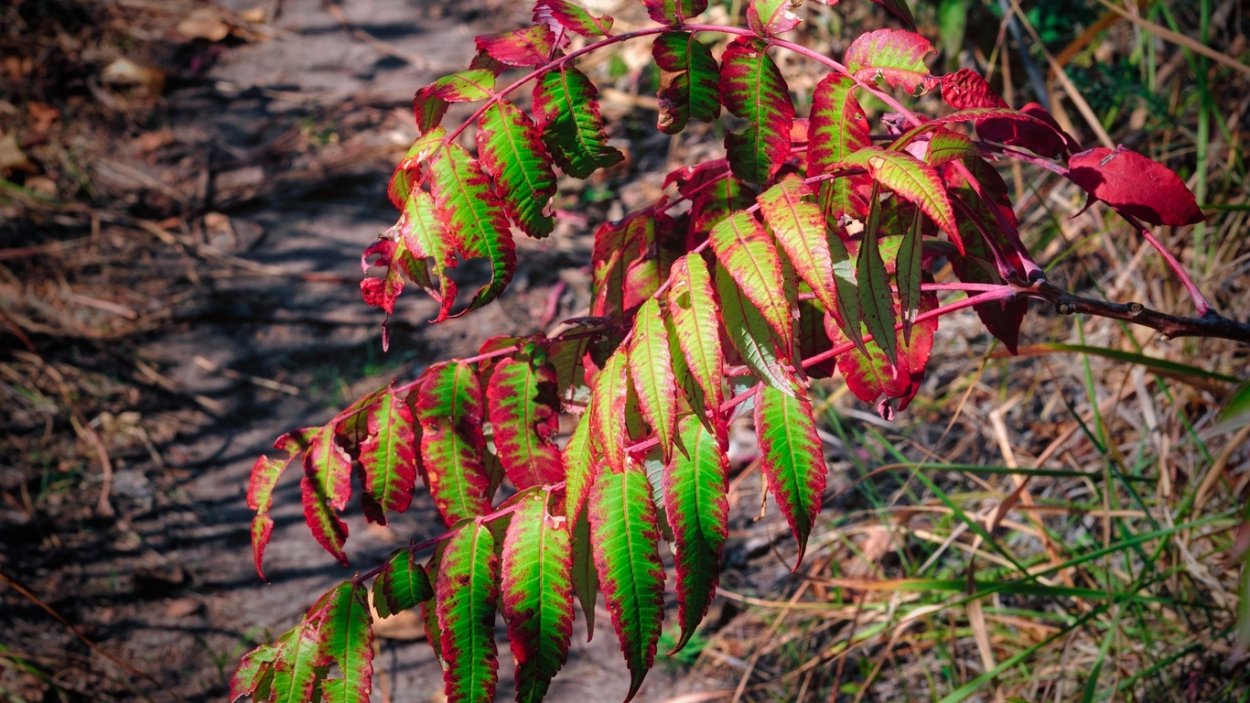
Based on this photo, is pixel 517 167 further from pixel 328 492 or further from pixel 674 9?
pixel 328 492

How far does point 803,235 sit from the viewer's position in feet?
2.50

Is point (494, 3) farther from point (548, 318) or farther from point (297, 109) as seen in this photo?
point (548, 318)

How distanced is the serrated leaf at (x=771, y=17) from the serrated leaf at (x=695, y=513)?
0.40 metres

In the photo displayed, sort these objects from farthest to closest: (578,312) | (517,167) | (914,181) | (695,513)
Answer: (578,312) → (517,167) → (695,513) → (914,181)

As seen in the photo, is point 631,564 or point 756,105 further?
point 756,105

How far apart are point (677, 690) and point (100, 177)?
2.62 meters

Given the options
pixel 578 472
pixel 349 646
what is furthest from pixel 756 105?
pixel 349 646

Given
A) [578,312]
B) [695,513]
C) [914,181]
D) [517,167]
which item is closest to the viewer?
[914,181]

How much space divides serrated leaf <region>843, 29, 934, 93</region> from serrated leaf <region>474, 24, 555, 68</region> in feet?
1.02

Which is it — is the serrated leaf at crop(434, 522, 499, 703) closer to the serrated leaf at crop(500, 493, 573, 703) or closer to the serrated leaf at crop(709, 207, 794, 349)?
the serrated leaf at crop(500, 493, 573, 703)

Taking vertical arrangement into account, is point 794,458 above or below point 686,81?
below

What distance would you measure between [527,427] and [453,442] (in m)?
0.08

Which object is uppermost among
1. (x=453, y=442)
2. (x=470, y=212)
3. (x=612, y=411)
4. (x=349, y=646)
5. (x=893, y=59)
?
(x=893, y=59)

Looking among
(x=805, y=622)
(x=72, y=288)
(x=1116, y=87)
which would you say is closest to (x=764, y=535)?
(x=805, y=622)
